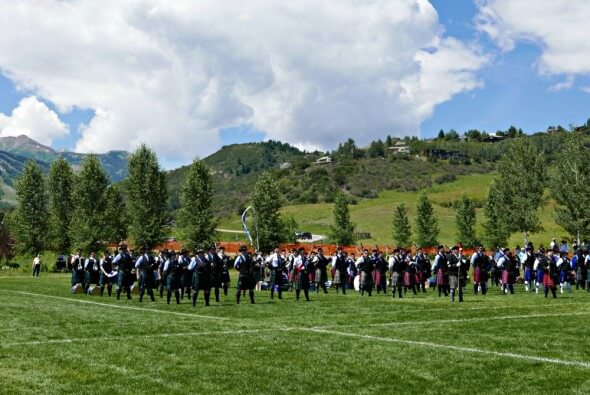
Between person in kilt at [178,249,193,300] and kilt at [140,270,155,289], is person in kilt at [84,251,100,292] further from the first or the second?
person in kilt at [178,249,193,300]

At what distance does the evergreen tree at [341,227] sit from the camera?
8025 centimetres

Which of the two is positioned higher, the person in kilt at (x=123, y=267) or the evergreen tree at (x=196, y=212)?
the evergreen tree at (x=196, y=212)

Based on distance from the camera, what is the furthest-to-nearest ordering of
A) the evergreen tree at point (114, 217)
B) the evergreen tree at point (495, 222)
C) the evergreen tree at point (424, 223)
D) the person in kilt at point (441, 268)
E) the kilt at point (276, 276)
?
the evergreen tree at point (424, 223)
the evergreen tree at point (114, 217)
the evergreen tree at point (495, 222)
the kilt at point (276, 276)
the person in kilt at point (441, 268)

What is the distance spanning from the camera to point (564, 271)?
30281mm

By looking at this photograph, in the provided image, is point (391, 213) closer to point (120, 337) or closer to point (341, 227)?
point (341, 227)

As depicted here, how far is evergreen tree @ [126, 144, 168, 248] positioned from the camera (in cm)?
7369

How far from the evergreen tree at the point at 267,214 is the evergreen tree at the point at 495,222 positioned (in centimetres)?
2370

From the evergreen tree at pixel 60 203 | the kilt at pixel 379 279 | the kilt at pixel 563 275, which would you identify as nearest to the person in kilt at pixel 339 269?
the kilt at pixel 379 279

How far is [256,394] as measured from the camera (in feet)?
32.2

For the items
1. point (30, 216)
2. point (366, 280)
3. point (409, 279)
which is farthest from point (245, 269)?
point (30, 216)

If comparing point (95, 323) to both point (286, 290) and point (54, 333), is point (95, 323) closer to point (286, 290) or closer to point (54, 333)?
point (54, 333)

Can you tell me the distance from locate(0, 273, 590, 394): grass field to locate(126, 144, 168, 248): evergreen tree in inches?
2046

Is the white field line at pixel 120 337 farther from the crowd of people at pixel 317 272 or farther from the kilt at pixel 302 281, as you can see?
the kilt at pixel 302 281

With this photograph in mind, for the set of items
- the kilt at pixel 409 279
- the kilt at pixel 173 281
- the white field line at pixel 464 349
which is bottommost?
the white field line at pixel 464 349
